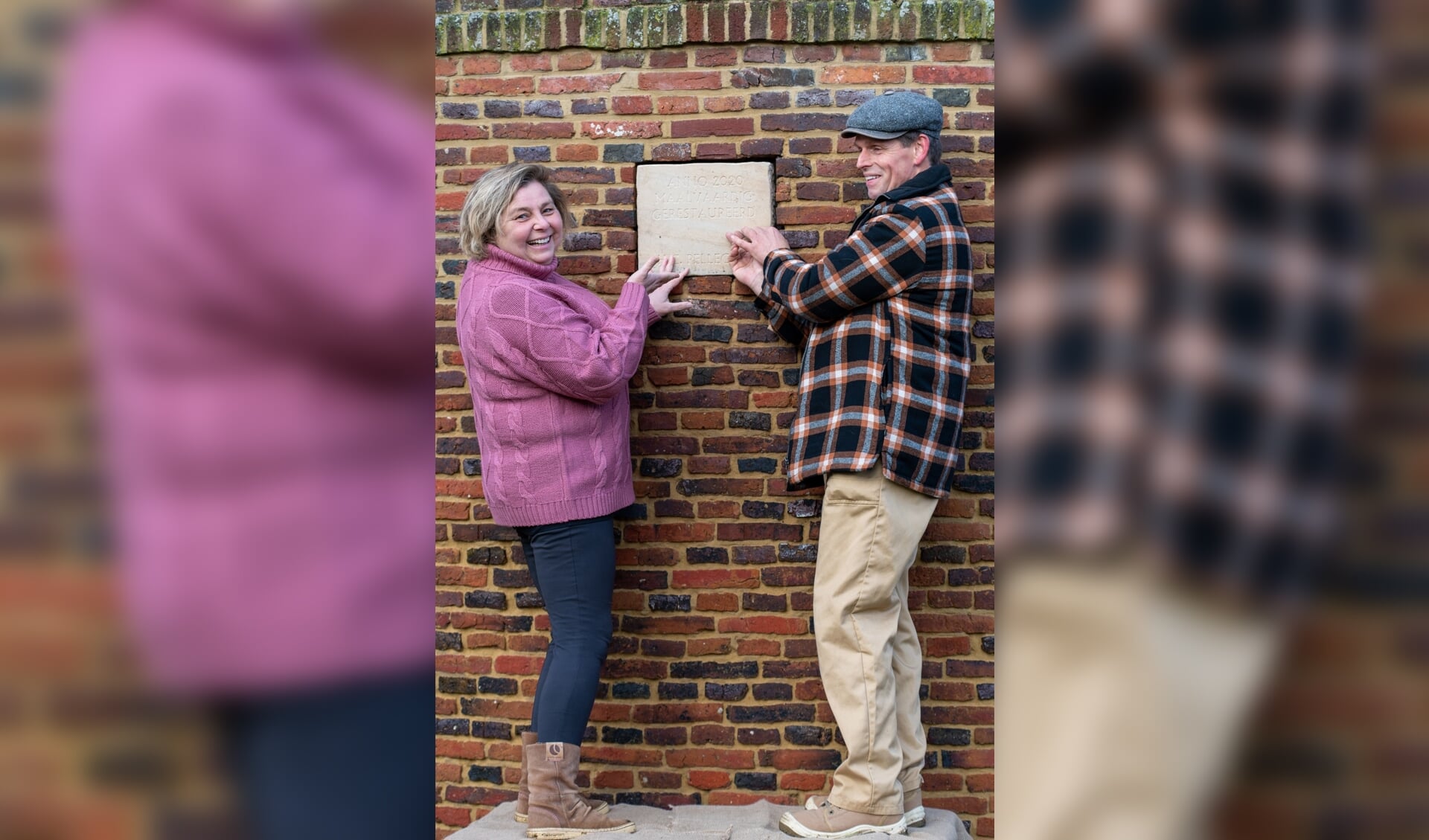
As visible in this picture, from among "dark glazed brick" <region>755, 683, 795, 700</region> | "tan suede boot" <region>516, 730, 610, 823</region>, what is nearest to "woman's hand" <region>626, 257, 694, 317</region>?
"dark glazed brick" <region>755, 683, 795, 700</region>

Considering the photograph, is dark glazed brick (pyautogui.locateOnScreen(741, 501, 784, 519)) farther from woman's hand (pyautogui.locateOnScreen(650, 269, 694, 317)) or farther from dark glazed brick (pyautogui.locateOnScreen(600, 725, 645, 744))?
dark glazed brick (pyautogui.locateOnScreen(600, 725, 645, 744))

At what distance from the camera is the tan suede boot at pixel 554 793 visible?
127 inches

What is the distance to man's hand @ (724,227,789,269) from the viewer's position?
3572mm

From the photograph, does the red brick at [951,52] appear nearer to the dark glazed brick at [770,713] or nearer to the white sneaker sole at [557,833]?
the dark glazed brick at [770,713]

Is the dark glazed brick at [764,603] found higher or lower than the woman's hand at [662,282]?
lower

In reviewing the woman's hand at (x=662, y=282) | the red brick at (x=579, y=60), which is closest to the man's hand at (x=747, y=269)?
the woman's hand at (x=662, y=282)

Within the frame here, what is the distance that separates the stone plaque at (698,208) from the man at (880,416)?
443 mm

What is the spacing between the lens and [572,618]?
10.7 ft
